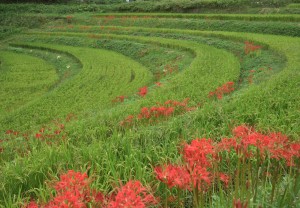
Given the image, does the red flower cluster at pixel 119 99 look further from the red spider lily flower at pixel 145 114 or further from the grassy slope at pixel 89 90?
the red spider lily flower at pixel 145 114

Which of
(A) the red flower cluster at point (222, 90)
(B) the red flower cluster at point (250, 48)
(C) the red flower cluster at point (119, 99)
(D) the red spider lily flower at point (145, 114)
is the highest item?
(B) the red flower cluster at point (250, 48)

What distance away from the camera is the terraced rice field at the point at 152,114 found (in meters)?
2.30

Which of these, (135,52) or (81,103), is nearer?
(81,103)

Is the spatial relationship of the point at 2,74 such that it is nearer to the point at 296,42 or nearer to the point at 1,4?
the point at 296,42

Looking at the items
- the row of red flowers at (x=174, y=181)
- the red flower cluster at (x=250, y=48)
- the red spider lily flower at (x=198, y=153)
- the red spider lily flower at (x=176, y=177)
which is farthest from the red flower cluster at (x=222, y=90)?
the red spider lily flower at (x=176, y=177)

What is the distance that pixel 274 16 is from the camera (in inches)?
758

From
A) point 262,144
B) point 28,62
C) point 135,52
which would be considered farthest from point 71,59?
point 262,144

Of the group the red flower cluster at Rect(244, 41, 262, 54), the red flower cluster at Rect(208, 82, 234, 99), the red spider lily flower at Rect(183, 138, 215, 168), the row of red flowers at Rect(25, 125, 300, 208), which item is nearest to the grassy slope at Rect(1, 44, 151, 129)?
the red flower cluster at Rect(208, 82, 234, 99)

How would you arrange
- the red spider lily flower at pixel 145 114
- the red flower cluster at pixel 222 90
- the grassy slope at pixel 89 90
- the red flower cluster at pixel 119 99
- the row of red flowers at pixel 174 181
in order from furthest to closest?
the red flower cluster at pixel 119 99 < the grassy slope at pixel 89 90 < the red flower cluster at pixel 222 90 < the red spider lily flower at pixel 145 114 < the row of red flowers at pixel 174 181

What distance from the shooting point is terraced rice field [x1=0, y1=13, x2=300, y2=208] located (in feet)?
7.54

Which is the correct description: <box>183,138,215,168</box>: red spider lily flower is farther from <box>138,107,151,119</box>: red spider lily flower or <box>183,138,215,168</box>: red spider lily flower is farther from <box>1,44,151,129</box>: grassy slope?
<box>1,44,151,129</box>: grassy slope

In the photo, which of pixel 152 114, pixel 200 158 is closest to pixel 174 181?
pixel 200 158

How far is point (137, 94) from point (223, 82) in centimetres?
281

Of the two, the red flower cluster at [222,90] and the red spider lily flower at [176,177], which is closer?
the red spider lily flower at [176,177]
